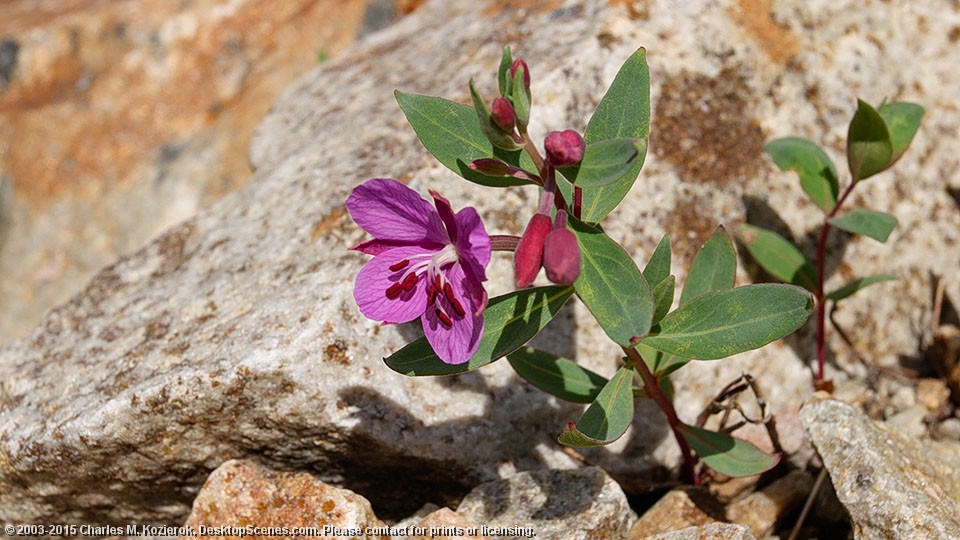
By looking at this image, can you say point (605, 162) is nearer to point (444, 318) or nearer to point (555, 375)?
point (444, 318)

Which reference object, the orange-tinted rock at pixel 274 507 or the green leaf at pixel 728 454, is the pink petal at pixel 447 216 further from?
the green leaf at pixel 728 454

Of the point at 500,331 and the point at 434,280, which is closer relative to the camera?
the point at 434,280

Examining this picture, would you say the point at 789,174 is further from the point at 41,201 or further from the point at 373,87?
the point at 41,201

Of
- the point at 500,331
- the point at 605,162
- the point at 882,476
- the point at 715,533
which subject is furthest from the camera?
the point at 882,476

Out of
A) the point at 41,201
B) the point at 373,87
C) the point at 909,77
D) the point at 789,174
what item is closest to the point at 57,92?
the point at 41,201

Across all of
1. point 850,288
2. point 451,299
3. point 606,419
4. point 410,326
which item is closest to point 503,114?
point 451,299
